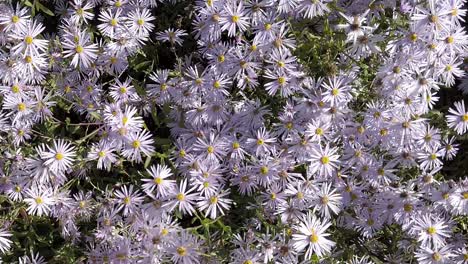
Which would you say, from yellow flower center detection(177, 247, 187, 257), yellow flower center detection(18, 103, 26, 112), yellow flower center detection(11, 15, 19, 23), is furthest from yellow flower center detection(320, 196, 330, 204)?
yellow flower center detection(11, 15, 19, 23)

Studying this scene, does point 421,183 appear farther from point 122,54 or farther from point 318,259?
point 122,54

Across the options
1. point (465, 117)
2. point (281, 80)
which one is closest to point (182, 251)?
point (281, 80)

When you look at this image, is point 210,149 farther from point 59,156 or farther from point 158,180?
point 59,156

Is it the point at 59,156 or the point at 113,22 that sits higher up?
the point at 113,22

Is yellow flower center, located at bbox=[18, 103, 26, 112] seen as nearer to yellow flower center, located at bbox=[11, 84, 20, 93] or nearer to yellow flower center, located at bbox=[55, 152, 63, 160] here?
yellow flower center, located at bbox=[11, 84, 20, 93]

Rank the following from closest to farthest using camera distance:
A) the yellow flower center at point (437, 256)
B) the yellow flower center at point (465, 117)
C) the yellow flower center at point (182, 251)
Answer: the yellow flower center at point (182, 251)
the yellow flower center at point (437, 256)
the yellow flower center at point (465, 117)

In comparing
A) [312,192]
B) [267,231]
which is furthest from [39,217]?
[312,192]

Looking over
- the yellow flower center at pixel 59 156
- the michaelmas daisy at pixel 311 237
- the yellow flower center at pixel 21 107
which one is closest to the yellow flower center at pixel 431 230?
the michaelmas daisy at pixel 311 237

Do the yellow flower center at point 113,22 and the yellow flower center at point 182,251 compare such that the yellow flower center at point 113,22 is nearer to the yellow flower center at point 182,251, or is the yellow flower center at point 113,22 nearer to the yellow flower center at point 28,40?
the yellow flower center at point 28,40

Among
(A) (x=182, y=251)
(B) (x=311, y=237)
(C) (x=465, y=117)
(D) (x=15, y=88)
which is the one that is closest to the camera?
(A) (x=182, y=251)
